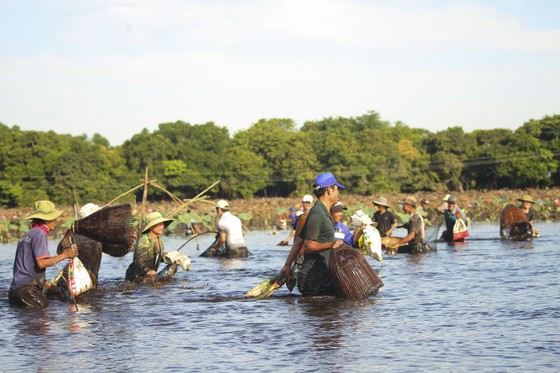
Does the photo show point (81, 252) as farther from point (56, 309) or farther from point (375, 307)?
point (375, 307)

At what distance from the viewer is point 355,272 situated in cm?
1115

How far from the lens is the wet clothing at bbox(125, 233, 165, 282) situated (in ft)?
45.2

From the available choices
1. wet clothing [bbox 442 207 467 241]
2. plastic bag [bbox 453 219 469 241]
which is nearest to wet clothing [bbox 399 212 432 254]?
wet clothing [bbox 442 207 467 241]

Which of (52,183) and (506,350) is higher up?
(52,183)

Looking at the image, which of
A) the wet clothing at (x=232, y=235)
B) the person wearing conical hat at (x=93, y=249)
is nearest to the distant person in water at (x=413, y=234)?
the wet clothing at (x=232, y=235)

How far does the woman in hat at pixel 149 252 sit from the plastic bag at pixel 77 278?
4.34ft

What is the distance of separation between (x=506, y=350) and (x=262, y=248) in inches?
653

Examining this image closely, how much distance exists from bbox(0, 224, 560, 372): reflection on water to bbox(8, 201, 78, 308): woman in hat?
0.21 m

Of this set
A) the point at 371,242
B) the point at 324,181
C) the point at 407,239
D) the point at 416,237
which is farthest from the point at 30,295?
the point at 416,237

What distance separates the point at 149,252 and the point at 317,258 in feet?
12.4

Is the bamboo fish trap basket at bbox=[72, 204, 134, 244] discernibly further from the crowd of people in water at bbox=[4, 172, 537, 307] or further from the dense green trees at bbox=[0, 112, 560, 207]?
the dense green trees at bbox=[0, 112, 560, 207]

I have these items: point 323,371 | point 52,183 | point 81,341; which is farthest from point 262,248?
point 52,183

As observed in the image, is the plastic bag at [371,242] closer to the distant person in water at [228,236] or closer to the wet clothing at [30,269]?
the wet clothing at [30,269]

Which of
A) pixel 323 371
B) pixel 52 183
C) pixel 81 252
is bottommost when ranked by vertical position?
pixel 323 371
